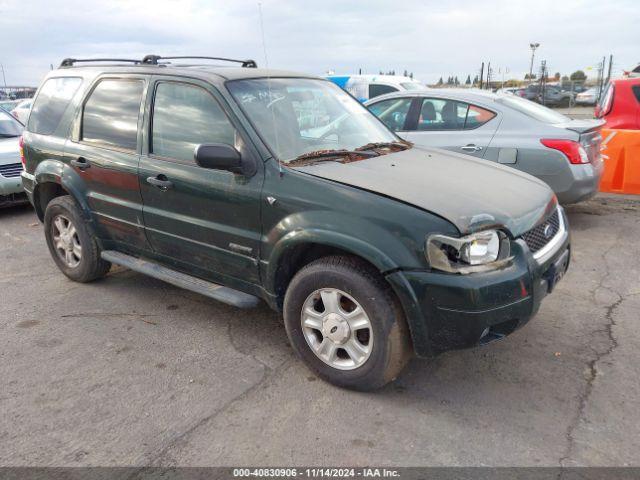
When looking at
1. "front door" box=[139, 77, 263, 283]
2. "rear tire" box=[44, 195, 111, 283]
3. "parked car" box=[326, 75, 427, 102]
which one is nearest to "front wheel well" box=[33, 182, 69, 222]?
"rear tire" box=[44, 195, 111, 283]

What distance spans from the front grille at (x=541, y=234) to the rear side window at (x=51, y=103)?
3810mm

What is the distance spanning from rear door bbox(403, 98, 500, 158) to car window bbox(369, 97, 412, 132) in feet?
0.50

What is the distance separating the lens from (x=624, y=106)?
8.31 meters

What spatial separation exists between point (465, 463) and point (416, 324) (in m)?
0.70

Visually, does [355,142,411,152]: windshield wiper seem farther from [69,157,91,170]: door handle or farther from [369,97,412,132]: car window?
[369,97,412,132]: car window

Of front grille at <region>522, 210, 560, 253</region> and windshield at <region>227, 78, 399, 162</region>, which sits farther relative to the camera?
windshield at <region>227, 78, 399, 162</region>

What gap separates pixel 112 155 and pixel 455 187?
8.55 feet

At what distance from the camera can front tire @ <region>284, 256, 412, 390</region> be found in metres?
2.90

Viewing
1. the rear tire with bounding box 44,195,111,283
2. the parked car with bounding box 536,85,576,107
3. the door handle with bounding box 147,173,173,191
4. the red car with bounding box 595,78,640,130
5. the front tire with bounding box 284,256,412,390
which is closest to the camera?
the front tire with bounding box 284,256,412,390

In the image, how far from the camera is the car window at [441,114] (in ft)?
21.2

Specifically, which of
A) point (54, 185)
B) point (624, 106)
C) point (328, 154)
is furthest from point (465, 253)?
point (624, 106)

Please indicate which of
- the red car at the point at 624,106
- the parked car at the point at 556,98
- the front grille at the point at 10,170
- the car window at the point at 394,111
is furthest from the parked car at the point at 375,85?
the parked car at the point at 556,98

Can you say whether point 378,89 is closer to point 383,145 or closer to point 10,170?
point 10,170

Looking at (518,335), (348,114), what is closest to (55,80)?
(348,114)
